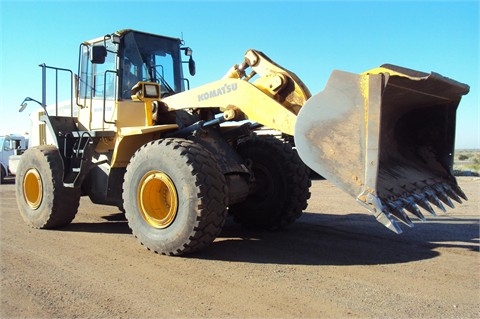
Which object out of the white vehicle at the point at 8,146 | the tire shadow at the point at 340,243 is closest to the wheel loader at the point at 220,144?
the tire shadow at the point at 340,243

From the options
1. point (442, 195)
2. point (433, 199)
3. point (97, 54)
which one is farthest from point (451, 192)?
point (97, 54)

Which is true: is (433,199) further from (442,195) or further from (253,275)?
(253,275)

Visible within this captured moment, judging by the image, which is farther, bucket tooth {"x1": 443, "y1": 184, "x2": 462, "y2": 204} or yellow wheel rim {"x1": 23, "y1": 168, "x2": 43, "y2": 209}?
yellow wheel rim {"x1": 23, "y1": 168, "x2": 43, "y2": 209}

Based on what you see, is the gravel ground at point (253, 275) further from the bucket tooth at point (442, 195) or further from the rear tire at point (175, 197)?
the bucket tooth at point (442, 195)

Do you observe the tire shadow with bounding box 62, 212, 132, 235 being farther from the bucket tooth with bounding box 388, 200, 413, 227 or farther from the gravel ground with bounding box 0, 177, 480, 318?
the bucket tooth with bounding box 388, 200, 413, 227

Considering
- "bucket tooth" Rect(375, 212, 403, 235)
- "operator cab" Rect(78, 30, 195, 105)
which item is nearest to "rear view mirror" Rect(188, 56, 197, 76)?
"operator cab" Rect(78, 30, 195, 105)

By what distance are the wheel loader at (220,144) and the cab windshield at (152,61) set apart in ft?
0.05

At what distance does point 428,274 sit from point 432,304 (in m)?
0.82

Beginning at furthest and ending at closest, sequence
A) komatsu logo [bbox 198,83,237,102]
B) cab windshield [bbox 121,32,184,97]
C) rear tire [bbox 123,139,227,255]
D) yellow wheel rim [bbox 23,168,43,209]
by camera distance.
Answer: yellow wheel rim [bbox 23,168,43,209] → cab windshield [bbox 121,32,184,97] → komatsu logo [bbox 198,83,237,102] → rear tire [bbox 123,139,227,255]

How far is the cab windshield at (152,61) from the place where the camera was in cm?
686

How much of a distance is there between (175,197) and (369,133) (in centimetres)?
222

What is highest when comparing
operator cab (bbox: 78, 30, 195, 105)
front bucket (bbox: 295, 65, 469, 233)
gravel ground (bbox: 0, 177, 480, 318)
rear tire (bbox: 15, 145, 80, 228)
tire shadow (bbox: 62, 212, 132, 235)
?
operator cab (bbox: 78, 30, 195, 105)

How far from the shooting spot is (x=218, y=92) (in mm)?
5773

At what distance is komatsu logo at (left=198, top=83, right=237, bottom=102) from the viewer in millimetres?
5645
